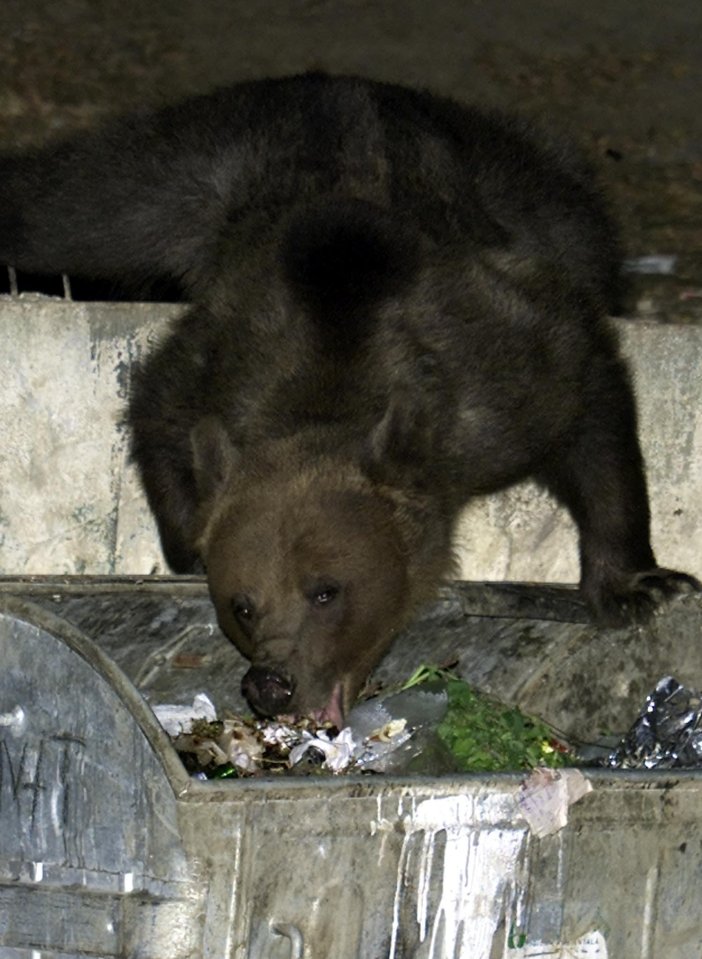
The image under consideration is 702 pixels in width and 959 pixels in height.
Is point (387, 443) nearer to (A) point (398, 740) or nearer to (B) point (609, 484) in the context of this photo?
(B) point (609, 484)

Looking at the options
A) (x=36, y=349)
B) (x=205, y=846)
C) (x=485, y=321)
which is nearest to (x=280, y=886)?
(x=205, y=846)

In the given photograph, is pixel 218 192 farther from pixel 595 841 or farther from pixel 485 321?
pixel 595 841

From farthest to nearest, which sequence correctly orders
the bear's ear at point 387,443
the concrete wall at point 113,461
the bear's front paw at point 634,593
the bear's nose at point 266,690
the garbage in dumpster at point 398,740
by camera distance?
1. the concrete wall at point 113,461
2. the bear's front paw at point 634,593
3. the bear's ear at point 387,443
4. the bear's nose at point 266,690
5. the garbage in dumpster at point 398,740

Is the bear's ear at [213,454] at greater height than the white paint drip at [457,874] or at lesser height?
greater

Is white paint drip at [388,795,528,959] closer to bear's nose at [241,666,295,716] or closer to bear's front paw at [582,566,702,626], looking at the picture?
bear's nose at [241,666,295,716]

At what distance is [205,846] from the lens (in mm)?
3773

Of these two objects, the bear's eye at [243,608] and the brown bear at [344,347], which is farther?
the brown bear at [344,347]

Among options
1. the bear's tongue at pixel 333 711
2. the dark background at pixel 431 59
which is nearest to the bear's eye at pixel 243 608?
the bear's tongue at pixel 333 711

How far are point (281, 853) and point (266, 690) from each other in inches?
56.6

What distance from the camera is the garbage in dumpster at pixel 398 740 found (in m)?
4.63

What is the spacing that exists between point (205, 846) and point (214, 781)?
0.13 meters

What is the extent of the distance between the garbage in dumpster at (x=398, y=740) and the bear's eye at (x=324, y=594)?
1.12ft

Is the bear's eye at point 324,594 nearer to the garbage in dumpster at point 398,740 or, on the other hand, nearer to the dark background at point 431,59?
the garbage in dumpster at point 398,740

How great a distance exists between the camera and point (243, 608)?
5570 millimetres
